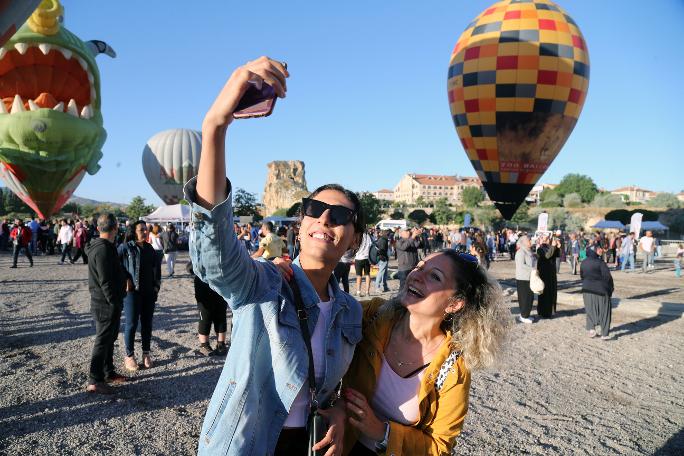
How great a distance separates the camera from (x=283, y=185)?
81.6 metres

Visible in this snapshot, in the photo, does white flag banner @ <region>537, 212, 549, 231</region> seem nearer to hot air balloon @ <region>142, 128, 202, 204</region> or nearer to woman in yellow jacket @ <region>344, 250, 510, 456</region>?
woman in yellow jacket @ <region>344, 250, 510, 456</region>

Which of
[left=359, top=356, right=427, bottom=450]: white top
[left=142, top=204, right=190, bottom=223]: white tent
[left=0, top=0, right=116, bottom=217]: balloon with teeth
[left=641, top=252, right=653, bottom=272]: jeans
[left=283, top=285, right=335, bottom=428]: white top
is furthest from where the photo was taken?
[left=142, top=204, right=190, bottom=223]: white tent

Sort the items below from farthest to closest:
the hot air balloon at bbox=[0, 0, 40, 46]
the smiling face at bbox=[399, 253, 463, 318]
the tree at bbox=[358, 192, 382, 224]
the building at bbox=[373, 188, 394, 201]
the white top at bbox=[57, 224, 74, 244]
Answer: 1. the building at bbox=[373, 188, 394, 201]
2. the tree at bbox=[358, 192, 382, 224]
3. the white top at bbox=[57, 224, 74, 244]
4. the hot air balloon at bbox=[0, 0, 40, 46]
5. the smiling face at bbox=[399, 253, 463, 318]

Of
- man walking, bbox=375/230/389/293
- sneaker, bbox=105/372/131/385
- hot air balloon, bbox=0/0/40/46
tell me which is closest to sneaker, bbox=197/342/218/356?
sneaker, bbox=105/372/131/385

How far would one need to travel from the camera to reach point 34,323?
21.5 ft

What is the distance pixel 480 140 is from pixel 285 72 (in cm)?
1468

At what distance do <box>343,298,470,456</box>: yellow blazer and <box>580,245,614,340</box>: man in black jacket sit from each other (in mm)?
6145

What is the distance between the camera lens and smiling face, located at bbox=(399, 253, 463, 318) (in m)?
1.79

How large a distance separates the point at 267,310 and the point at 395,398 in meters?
0.72

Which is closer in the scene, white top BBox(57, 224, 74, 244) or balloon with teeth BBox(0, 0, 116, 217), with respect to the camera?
balloon with teeth BBox(0, 0, 116, 217)

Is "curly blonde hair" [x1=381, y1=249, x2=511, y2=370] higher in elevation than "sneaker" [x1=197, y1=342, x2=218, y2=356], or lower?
higher

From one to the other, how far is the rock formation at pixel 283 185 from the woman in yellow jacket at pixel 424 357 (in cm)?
6470

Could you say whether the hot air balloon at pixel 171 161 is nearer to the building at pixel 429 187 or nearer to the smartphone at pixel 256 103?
the smartphone at pixel 256 103

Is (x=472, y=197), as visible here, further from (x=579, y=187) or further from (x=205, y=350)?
(x=205, y=350)
